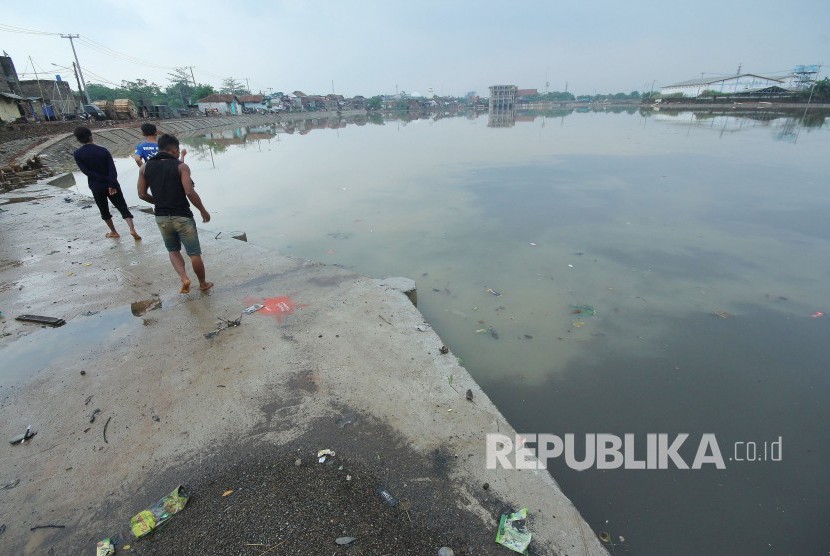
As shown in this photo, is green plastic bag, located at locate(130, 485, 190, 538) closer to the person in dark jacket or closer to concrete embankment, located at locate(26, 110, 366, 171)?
the person in dark jacket

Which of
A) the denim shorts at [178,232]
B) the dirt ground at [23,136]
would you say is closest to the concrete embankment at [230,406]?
the denim shorts at [178,232]

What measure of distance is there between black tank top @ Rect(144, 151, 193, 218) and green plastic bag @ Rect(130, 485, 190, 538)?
2775mm

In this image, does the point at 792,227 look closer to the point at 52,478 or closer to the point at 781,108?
the point at 52,478

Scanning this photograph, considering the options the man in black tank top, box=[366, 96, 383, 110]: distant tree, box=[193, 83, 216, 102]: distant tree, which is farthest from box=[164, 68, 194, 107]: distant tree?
the man in black tank top

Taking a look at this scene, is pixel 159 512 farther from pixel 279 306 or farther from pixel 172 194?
pixel 172 194

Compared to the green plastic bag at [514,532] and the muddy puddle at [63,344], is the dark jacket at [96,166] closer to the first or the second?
the muddy puddle at [63,344]

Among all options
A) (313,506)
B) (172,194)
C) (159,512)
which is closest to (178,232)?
(172,194)

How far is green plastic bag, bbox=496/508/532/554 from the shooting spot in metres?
1.64

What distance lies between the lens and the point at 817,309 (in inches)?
170

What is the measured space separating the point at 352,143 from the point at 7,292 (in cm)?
1888

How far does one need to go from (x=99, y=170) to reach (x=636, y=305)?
7.38 metres

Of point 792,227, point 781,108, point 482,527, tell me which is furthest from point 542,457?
point 781,108

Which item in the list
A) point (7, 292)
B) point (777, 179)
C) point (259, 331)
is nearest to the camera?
point (259, 331)

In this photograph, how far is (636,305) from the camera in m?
4.54
